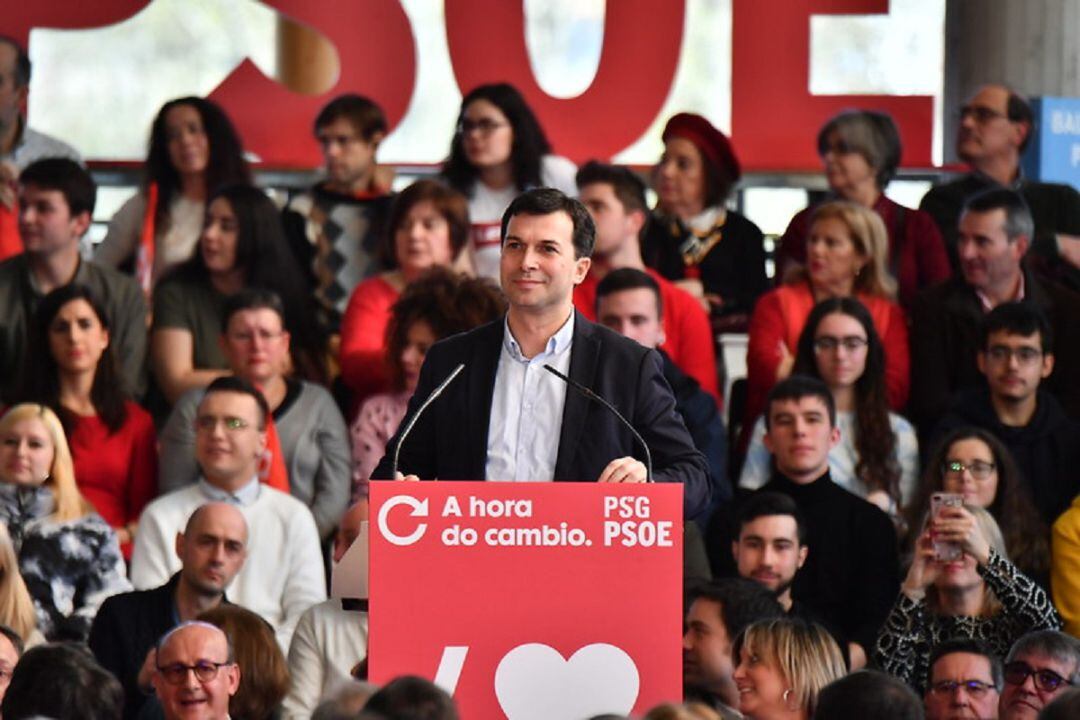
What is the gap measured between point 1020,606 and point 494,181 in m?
3.02

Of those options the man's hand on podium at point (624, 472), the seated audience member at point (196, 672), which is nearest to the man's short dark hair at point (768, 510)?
the seated audience member at point (196, 672)

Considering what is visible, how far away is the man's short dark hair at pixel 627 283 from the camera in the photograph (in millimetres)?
8305

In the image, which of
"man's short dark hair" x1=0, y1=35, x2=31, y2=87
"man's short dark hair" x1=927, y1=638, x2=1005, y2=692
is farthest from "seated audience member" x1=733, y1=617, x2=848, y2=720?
"man's short dark hair" x1=0, y1=35, x2=31, y2=87

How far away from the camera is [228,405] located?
8141mm

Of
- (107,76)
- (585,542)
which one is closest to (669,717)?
(585,542)

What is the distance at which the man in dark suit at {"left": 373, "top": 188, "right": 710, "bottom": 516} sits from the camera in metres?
5.28

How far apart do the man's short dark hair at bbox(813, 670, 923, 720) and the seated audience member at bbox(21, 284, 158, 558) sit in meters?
3.99

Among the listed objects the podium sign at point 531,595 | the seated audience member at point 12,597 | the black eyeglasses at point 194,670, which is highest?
the podium sign at point 531,595

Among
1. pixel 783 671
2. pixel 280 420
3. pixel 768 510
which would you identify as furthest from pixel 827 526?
pixel 280 420

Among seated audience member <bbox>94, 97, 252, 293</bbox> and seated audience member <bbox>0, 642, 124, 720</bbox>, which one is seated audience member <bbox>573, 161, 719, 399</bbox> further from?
seated audience member <bbox>0, 642, 124, 720</bbox>

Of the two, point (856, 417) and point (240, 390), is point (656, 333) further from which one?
point (240, 390)

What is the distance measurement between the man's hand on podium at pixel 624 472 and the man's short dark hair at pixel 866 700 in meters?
0.57

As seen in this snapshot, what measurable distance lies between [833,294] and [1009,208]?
2.31 ft

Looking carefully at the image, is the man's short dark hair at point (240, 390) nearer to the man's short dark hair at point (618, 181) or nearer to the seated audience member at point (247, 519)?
the seated audience member at point (247, 519)
